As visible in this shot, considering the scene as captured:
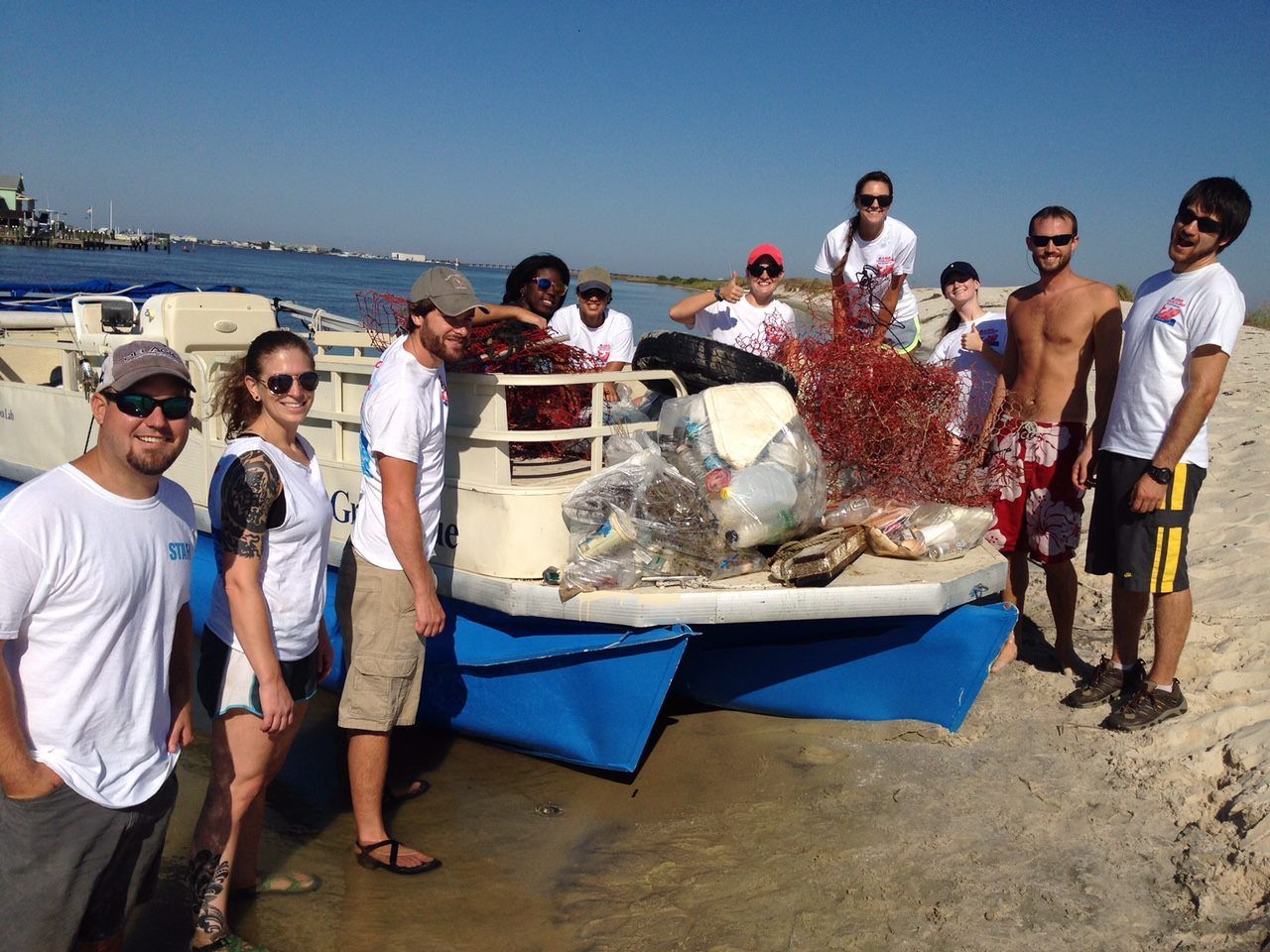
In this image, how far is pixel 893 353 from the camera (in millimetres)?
5051

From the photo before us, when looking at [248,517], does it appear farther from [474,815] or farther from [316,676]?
[474,815]

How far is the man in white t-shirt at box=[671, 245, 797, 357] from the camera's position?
558cm

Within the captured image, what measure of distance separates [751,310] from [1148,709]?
2.87m

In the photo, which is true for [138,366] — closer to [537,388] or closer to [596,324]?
[537,388]

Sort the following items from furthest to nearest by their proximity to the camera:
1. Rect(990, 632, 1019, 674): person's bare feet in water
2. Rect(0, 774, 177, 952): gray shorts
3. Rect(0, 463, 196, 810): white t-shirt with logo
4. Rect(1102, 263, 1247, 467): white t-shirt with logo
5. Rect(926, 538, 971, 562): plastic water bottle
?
Rect(990, 632, 1019, 674): person's bare feet in water < Rect(926, 538, 971, 562): plastic water bottle < Rect(1102, 263, 1247, 467): white t-shirt with logo < Rect(0, 774, 177, 952): gray shorts < Rect(0, 463, 196, 810): white t-shirt with logo

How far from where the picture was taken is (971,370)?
5586 mm

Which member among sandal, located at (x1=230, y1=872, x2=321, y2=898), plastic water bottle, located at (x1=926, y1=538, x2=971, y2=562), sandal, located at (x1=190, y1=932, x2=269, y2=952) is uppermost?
plastic water bottle, located at (x1=926, y1=538, x2=971, y2=562)

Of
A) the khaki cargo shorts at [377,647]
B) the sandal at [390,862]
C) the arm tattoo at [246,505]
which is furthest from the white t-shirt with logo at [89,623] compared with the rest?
the sandal at [390,862]

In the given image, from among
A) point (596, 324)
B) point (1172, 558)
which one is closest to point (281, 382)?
point (596, 324)

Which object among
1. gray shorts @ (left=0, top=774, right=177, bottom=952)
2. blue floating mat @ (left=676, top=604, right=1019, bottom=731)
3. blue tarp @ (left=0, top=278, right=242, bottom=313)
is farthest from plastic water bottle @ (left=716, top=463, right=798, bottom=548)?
blue tarp @ (left=0, top=278, right=242, bottom=313)

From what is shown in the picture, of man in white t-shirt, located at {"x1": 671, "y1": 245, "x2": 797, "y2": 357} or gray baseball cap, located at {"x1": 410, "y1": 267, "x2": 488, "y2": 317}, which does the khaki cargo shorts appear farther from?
man in white t-shirt, located at {"x1": 671, "y1": 245, "x2": 797, "y2": 357}

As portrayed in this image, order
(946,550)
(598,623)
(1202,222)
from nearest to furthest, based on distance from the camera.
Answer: (598,623)
(1202,222)
(946,550)

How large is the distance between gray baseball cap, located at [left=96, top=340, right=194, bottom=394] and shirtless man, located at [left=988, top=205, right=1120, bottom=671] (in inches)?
152

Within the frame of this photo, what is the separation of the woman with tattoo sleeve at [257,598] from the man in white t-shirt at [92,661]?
0.39m
